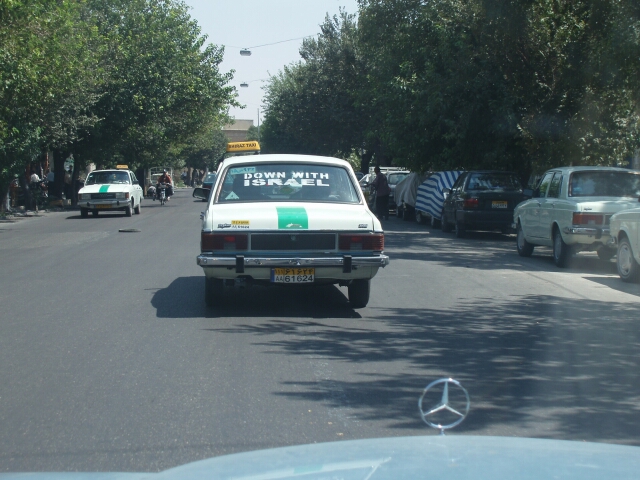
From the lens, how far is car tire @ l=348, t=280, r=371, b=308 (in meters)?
9.21

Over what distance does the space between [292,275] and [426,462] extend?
620cm

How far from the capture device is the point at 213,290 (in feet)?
30.0

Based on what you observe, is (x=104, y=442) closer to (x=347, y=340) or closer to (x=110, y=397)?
(x=110, y=397)

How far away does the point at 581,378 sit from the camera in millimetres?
6219

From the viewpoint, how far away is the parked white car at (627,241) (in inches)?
461

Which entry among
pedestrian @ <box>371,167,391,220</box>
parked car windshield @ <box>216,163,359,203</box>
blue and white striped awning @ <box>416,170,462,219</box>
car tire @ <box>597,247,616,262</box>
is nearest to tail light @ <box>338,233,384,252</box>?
parked car windshield @ <box>216,163,359,203</box>

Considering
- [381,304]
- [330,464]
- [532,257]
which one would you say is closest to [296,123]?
[532,257]

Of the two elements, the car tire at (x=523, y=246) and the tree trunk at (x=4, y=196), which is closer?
the car tire at (x=523, y=246)

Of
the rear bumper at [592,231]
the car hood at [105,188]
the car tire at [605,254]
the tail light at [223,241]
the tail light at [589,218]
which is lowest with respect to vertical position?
the car tire at [605,254]

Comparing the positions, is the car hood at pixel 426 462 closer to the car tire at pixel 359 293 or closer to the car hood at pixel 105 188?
the car tire at pixel 359 293

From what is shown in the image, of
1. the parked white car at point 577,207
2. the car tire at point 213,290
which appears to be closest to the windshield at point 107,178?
the parked white car at point 577,207

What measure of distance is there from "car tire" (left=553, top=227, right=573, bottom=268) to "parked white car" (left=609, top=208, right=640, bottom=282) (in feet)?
3.50

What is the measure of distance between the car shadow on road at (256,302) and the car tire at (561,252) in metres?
4.69

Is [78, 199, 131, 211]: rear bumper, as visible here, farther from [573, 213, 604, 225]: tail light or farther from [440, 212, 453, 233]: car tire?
[573, 213, 604, 225]: tail light
